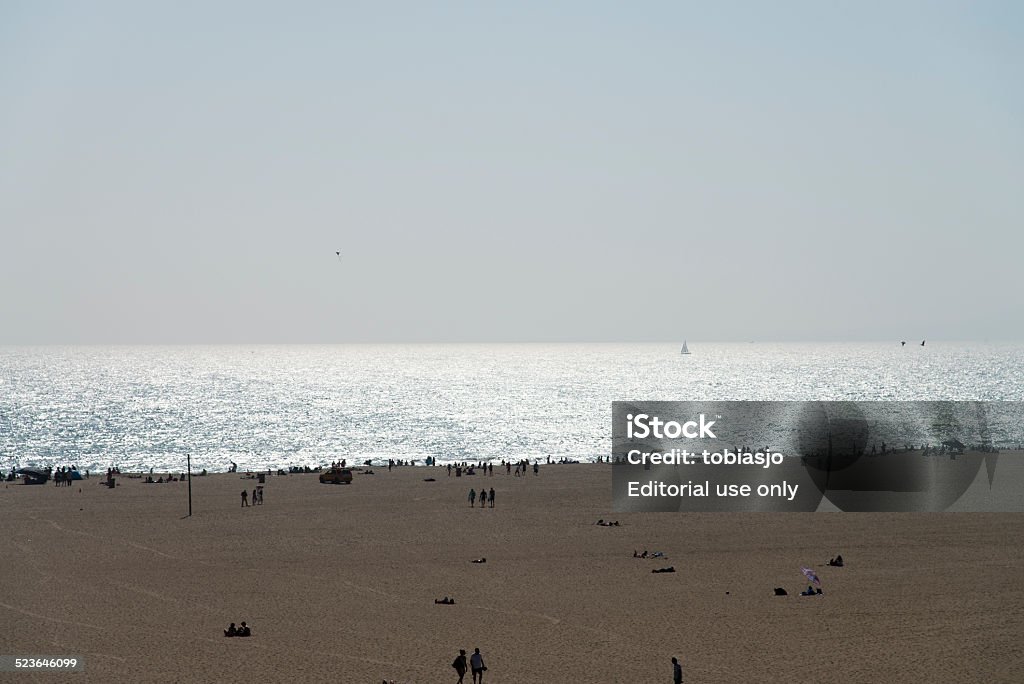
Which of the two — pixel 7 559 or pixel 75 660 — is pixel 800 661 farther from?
pixel 7 559

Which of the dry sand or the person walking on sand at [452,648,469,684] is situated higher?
the person walking on sand at [452,648,469,684]

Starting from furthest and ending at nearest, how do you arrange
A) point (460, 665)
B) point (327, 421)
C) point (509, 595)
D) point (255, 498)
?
1. point (327, 421)
2. point (255, 498)
3. point (509, 595)
4. point (460, 665)

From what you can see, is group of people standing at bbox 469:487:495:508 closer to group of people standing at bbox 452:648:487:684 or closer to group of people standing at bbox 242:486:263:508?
group of people standing at bbox 242:486:263:508

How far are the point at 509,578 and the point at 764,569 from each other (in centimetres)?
776

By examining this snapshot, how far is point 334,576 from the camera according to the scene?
31188mm

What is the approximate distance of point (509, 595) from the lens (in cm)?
2862

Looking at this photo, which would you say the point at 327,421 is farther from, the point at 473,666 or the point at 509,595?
the point at 473,666

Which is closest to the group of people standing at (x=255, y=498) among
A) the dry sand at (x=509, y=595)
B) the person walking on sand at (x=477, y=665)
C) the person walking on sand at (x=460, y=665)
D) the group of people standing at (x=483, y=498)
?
the dry sand at (x=509, y=595)

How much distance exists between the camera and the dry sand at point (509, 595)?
22016 mm

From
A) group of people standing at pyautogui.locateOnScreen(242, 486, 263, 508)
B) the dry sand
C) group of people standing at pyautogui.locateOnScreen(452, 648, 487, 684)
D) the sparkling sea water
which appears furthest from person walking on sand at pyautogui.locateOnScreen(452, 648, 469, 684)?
the sparkling sea water

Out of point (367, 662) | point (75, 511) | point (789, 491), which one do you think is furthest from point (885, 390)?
point (367, 662)

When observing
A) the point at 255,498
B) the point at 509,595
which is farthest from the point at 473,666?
the point at 255,498

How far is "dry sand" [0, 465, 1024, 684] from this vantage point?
22.0 metres

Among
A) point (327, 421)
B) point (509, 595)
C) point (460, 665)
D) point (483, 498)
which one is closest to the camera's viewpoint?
point (460, 665)
